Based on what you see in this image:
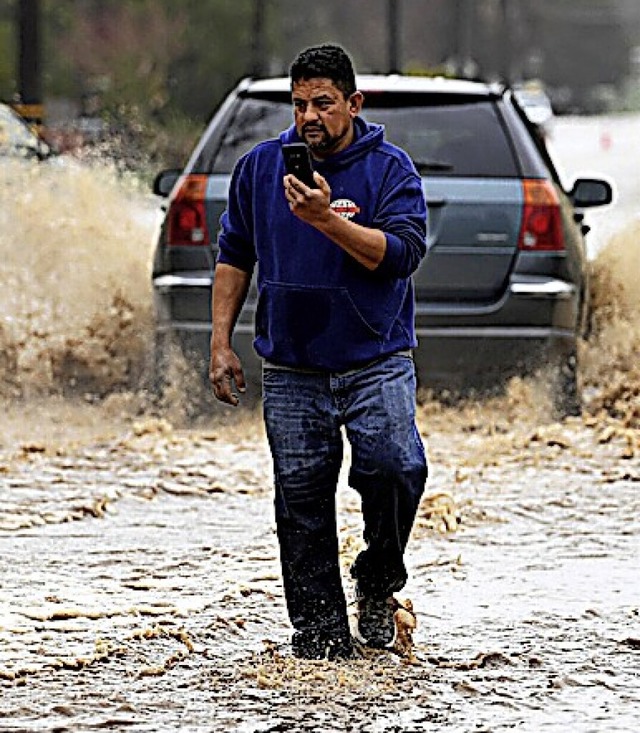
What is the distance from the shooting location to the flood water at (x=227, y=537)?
568cm

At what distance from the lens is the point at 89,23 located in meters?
62.6

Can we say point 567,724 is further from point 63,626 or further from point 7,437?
point 7,437

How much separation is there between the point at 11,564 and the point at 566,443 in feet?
12.8

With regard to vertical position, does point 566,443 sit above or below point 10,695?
below

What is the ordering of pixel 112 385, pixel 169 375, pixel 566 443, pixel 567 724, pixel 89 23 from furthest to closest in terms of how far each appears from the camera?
pixel 89 23, pixel 112 385, pixel 169 375, pixel 566 443, pixel 567 724

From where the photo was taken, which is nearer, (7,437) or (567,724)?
(567,724)

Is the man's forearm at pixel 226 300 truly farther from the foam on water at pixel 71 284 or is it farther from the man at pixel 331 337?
the foam on water at pixel 71 284

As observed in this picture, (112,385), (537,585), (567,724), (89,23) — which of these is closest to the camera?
(567,724)

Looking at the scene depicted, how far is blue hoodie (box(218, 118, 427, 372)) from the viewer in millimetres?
5676

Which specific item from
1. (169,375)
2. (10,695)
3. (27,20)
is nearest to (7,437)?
(169,375)

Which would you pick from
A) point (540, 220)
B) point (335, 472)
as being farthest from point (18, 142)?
point (335, 472)

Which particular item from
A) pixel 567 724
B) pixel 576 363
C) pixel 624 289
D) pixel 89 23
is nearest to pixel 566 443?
pixel 576 363

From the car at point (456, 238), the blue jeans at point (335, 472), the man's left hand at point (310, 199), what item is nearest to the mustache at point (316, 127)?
the man's left hand at point (310, 199)

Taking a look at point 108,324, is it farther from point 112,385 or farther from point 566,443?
point 566,443
